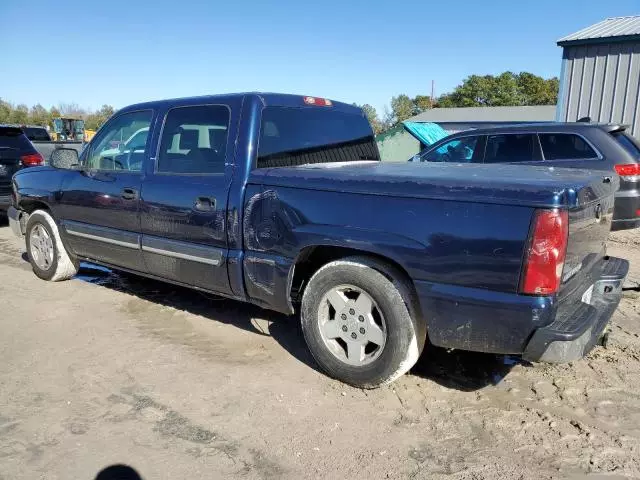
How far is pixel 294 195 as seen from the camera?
3.35m

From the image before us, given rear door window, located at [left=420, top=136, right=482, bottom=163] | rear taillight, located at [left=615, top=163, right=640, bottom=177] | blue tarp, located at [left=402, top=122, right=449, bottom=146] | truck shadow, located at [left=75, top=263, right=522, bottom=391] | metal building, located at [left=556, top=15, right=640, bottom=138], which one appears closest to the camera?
truck shadow, located at [left=75, top=263, right=522, bottom=391]

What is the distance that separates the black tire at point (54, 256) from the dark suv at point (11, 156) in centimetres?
365

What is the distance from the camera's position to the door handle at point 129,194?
14.3 feet

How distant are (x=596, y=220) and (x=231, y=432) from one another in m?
2.47

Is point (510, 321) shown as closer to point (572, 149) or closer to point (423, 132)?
point (572, 149)

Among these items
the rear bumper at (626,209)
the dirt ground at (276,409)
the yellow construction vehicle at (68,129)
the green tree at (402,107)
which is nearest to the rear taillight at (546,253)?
the dirt ground at (276,409)

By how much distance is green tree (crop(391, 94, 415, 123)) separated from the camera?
5594cm

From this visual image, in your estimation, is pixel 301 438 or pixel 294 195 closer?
pixel 301 438

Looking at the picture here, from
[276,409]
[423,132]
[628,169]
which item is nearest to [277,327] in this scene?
[276,409]

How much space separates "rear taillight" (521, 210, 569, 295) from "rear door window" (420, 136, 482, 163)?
15.3 ft

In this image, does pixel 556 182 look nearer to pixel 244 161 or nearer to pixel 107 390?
pixel 244 161

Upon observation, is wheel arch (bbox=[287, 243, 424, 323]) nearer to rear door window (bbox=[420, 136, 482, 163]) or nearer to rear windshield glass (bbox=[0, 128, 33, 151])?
rear door window (bbox=[420, 136, 482, 163])

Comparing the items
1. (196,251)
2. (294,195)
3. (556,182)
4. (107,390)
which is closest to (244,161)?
(294,195)

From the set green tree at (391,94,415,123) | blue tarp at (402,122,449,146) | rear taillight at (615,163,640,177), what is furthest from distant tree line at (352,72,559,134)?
rear taillight at (615,163,640,177)
